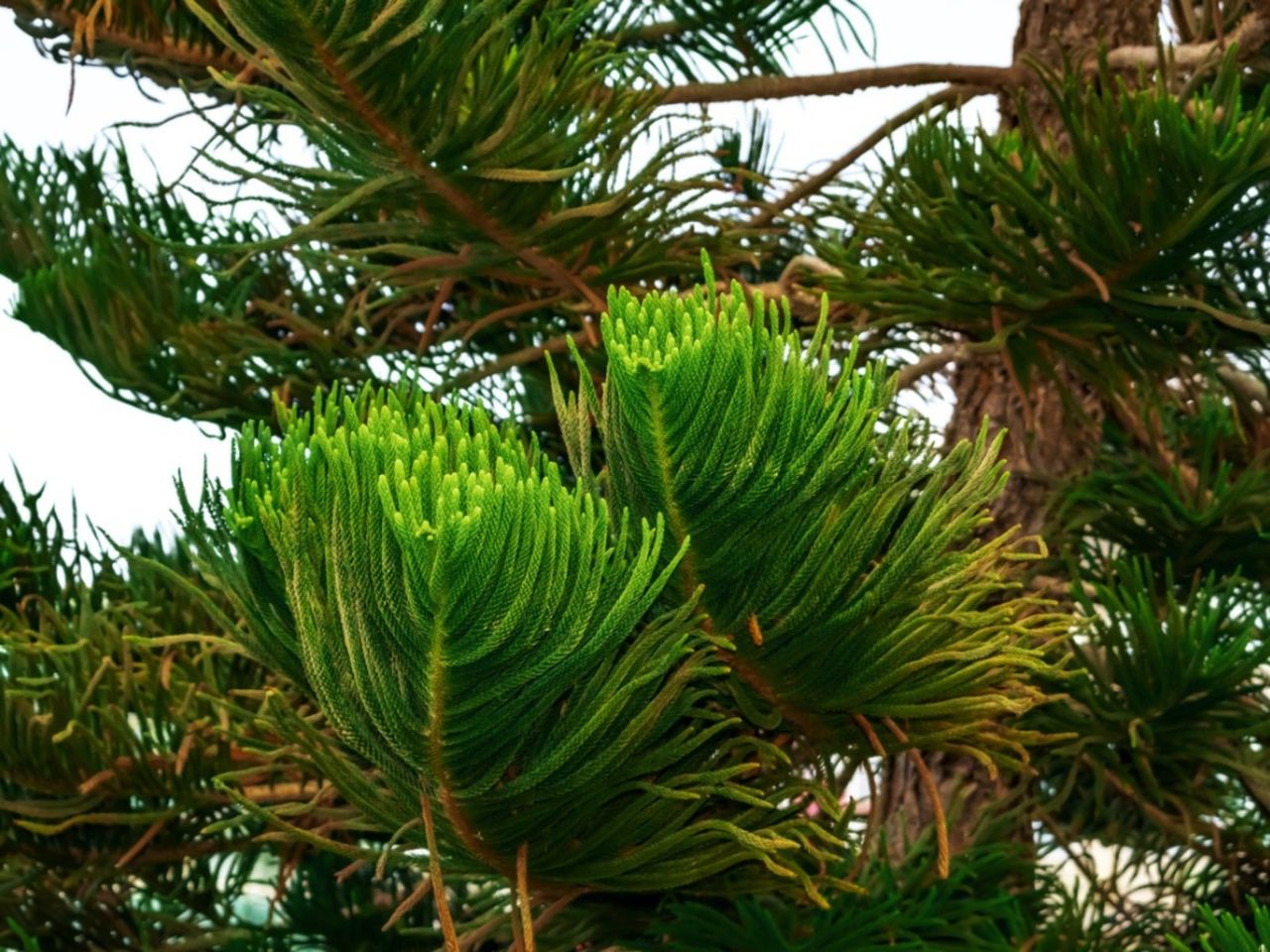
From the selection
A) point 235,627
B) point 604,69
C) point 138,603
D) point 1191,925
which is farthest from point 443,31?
point 1191,925

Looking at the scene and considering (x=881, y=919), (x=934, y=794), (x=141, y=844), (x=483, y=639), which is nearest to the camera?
(x=483, y=639)

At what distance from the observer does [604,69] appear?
2.18 feet

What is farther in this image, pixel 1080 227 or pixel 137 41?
pixel 137 41

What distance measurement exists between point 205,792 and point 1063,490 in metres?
0.48

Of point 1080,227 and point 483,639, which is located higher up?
point 1080,227

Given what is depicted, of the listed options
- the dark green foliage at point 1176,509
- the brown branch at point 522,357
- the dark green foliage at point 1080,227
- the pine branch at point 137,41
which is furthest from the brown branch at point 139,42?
the dark green foliage at point 1176,509

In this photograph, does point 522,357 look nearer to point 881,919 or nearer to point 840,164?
point 840,164

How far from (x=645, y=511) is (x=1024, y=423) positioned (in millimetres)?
560

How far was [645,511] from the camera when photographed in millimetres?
Answer: 436

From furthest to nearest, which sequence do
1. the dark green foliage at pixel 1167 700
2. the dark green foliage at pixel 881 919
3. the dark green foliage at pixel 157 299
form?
the dark green foliage at pixel 157 299, the dark green foliage at pixel 1167 700, the dark green foliage at pixel 881 919

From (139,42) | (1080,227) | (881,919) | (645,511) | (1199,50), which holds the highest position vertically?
(139,42)

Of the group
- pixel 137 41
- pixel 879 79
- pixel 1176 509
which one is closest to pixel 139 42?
pixel 137 41

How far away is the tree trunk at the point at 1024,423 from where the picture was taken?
900 millimetres

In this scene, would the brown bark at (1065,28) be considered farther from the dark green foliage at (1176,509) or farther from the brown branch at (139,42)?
the brown branch at (139,42)
